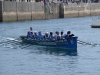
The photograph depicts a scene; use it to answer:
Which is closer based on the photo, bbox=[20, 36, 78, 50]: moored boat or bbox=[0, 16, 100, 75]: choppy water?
bbox=[0, 16, 100, 75]: choppy water

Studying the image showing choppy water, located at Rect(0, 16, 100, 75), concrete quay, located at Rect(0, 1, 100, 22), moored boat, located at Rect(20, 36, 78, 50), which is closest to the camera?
choppy water, located at Rect(0, 16, 100, 75)

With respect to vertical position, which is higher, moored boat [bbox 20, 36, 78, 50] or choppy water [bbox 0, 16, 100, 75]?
moored boat [bbox 20, 36, 78, 50]

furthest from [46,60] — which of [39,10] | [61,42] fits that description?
[39,10]

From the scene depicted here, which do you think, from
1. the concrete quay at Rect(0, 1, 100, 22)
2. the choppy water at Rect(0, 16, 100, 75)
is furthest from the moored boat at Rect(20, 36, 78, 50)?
the concrete quay at Rect(0, 1, 100, 22)

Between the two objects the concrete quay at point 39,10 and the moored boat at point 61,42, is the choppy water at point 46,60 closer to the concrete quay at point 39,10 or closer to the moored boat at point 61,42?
the moored boat at point 61,42

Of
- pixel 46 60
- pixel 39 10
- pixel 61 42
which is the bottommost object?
pixel 46 60

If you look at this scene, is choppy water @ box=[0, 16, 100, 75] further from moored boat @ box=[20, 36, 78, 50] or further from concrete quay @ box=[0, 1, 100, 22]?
concrete quay @ box=[0, 1, 100, 22]

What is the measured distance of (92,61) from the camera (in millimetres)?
40844

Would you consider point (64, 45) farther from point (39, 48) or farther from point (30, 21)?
point (30, 21)

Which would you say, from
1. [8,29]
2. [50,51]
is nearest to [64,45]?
[50,51]

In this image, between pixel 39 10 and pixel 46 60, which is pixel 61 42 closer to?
pixel 46 60

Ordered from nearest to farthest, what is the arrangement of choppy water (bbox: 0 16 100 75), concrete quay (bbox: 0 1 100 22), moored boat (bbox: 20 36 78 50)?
choppy water (bbox: 0 16 100 75), moored boat (bbox: 20 36 78 50), concrete quay (bbox: 0 1 100 22)

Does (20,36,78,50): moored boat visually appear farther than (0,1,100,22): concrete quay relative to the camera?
No

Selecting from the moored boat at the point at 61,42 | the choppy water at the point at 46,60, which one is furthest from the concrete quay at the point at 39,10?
the moored boat at the point at 61,42
